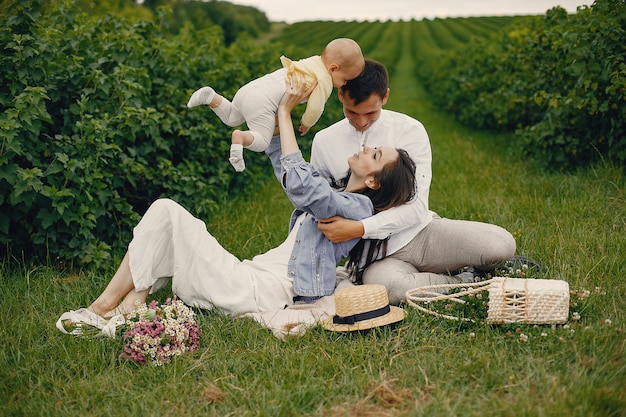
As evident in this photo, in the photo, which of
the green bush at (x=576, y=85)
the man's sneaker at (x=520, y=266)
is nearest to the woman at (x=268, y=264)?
the man's sneaker at (x=520, y=266)

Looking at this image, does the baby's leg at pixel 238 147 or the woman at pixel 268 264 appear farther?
the woman at pixel 268 264

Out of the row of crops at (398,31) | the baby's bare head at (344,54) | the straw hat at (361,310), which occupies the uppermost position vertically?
the row of crops at (398,31)

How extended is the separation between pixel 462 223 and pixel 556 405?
168 centimetres

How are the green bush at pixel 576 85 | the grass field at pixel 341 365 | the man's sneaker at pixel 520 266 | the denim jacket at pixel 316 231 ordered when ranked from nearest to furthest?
1. the grass field at pixel 341 365
2. the denim jacket at pixel 316 231
3. the man's sneaker at pixel 520 266
4. the green bush at pixel 576 85

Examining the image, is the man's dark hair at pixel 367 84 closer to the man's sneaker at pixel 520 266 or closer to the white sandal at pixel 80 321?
the man's sneaker at pixel 520 266

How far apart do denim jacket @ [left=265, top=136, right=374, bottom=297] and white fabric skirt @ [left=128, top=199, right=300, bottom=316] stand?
0.22 m

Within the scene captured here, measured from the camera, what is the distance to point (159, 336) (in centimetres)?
329

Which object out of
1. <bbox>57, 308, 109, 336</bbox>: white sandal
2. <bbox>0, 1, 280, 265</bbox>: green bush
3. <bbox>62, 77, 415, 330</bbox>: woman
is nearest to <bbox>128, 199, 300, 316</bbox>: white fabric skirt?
<bbox>62, 77, 415, 330</bbox>: woman

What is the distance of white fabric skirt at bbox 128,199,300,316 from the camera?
3.67 meters

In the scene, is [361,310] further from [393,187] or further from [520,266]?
[520,266]

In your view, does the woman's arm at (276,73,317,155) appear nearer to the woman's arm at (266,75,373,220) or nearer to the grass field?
the woman's arm at (266,75,373,220)

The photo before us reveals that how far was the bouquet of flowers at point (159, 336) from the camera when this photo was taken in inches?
129

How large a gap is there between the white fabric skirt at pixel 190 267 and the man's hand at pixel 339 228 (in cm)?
48

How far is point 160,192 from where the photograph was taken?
5.67 m
